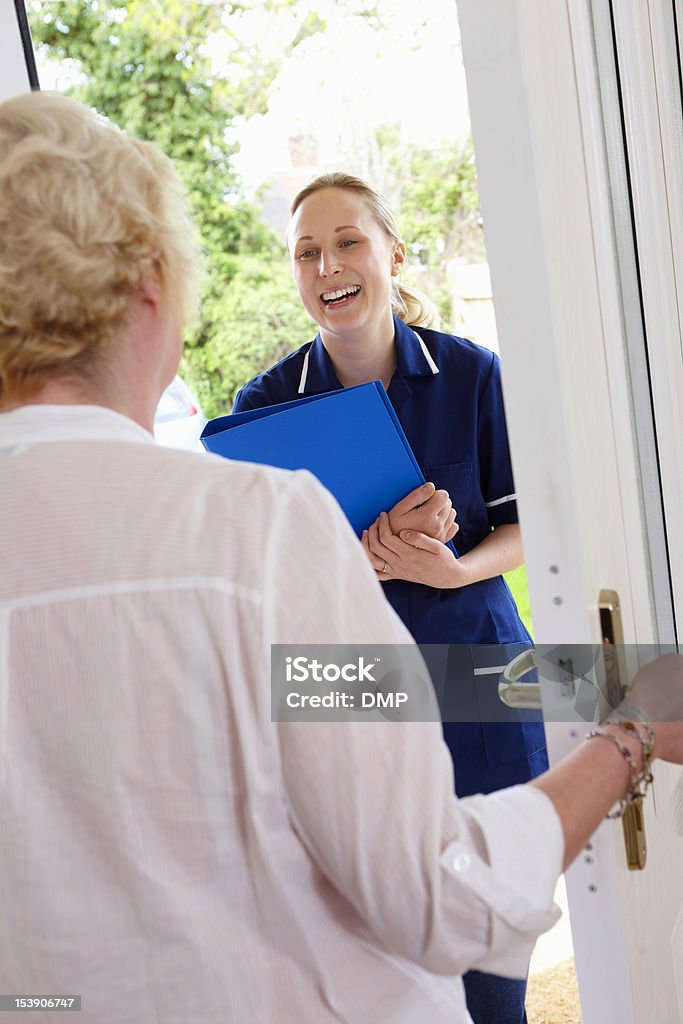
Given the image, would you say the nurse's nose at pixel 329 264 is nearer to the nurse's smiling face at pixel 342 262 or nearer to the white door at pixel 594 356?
the nurse's smiling face at pixel 342 262

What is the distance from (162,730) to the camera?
2.27ft

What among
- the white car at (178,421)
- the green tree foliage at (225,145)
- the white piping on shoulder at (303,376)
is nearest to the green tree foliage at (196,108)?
the green tree foliage at (225,145)

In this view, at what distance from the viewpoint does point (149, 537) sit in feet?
2.25

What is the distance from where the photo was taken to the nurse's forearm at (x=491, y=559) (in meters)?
1.62

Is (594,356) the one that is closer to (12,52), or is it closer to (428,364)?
(428,364)

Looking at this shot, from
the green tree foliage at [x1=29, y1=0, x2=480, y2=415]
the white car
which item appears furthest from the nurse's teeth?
the green tree foliage at [x1=29, y1=0, x2=480, y2=415]

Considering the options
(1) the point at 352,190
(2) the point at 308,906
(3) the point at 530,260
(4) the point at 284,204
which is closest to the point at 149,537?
(2) the point at 308,906

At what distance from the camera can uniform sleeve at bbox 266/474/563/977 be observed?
0.69 metres

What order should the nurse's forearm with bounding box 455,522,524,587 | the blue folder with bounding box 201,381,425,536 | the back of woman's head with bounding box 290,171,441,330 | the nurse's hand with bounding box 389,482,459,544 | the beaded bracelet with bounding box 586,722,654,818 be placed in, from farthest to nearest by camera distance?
the back of woman's head with bounding box 290,171,441,330
the nurse's forearm with bounding box 455,522,524,587
the nurse's hand with bounding box 389,482,459,544
the blue folder with bounding box 201,381,425,536
the beaded bracelet with bounding box 586,722,654,818

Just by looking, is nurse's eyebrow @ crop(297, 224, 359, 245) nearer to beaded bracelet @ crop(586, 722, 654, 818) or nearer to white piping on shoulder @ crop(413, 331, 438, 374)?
white piping on shoulder @ crop(413, 331, 438, 374)

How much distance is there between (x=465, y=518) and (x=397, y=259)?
527mm

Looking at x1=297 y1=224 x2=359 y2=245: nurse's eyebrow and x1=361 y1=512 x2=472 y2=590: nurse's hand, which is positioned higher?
x1=297 y1=224 x2=359 y2=245: nurse's eyebrow

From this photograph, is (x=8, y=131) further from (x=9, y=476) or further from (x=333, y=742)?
(x=333, y=742)

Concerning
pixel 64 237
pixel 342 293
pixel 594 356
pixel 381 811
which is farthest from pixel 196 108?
pixel 381 811
